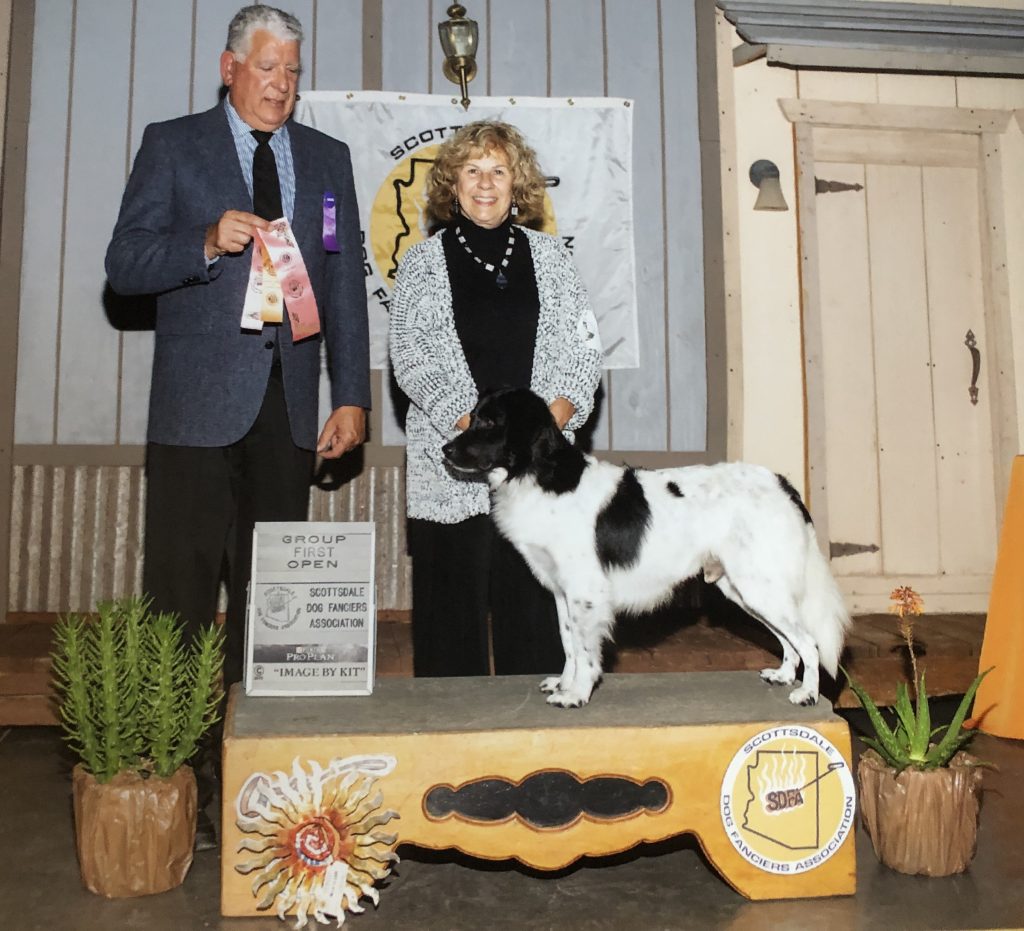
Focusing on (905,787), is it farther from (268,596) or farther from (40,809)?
(40,809)

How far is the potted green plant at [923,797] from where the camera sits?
2008mm

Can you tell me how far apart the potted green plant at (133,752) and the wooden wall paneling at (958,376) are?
366 cm

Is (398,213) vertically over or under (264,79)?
over

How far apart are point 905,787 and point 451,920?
1043 millimetres

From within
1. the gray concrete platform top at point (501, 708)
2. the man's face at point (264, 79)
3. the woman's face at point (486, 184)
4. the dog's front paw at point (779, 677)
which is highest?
the man's face at point (264, 79)

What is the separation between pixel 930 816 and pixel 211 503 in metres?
1.83

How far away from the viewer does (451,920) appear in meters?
1.84

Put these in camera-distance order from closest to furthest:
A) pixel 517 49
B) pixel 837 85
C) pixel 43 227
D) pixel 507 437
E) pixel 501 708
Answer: pixel 501 708, pixel 507 437, pixel 43 227, pixel 517 49, pixel 837 85

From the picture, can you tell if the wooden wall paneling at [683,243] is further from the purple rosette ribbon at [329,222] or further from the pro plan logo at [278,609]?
the pro plan logo at [278,609]

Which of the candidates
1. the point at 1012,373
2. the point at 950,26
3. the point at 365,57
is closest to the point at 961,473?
the point at 1012,373

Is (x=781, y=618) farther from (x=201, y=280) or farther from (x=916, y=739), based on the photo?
(x=201, y=280)

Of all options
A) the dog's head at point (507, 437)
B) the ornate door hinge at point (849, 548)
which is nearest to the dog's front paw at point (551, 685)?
the dog's head at point (507, 437)

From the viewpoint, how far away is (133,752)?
192 centimetres

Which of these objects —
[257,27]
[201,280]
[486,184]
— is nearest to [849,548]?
[486,184]
